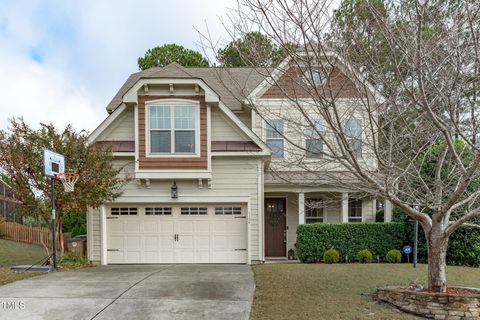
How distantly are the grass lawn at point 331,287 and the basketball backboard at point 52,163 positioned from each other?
18.6ft

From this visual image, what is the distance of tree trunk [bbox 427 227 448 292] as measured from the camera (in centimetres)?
726

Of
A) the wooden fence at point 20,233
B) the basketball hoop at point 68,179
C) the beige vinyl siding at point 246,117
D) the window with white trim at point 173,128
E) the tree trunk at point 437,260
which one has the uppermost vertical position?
the beige vinyl siding at point 246,117

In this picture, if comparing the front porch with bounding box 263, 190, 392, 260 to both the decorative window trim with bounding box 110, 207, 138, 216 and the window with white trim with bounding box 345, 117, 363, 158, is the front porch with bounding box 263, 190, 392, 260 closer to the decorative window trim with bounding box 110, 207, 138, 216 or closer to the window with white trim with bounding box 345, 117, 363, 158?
the decorative window trim with bounding box 110, 207, 138, 216

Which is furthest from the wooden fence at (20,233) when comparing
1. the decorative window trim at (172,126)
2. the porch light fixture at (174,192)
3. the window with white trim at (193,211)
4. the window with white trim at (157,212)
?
the decorative window trim at (172,126)

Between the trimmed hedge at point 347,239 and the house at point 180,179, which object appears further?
the trimmed hedge at point 347,239

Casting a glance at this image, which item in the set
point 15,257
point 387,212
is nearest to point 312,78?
point 387,212

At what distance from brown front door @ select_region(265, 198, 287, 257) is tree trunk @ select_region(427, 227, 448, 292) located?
8.63 metres

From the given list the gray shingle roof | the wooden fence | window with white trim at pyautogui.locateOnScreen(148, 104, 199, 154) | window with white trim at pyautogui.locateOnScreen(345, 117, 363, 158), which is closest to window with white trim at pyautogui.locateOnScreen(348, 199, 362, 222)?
the gray shingle roof

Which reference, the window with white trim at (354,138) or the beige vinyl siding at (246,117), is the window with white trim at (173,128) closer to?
the beige vinyl siding at (246,117)

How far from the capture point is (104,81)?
14.9m

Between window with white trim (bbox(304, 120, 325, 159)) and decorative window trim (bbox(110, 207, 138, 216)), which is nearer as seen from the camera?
window with white trim (bbox(304, 120, 325, 159))

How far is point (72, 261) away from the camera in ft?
40.7

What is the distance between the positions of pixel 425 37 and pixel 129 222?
1027 centimetres

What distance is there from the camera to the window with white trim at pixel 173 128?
42.9ft
